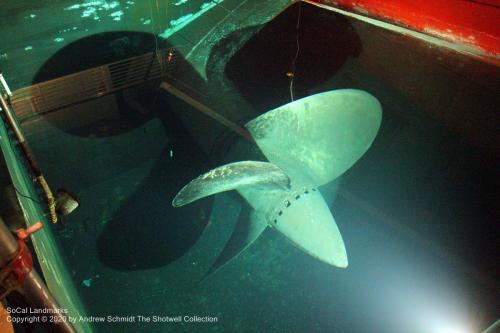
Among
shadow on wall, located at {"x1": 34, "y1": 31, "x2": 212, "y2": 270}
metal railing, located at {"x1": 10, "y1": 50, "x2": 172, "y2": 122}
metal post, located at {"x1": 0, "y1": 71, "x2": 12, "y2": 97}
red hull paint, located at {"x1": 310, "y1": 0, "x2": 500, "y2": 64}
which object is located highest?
red hull paint, located at {"x1": 310, "y1": 0, "x2": 500, "y2": 64}

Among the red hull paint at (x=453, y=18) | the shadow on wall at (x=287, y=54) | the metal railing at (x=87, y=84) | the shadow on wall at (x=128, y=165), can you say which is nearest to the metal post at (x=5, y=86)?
the metal railing at (x=87, y=84)

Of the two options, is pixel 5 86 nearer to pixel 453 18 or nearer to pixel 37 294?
pixel 37 294

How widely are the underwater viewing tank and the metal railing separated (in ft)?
0.10

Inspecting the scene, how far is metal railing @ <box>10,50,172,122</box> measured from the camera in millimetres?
4723

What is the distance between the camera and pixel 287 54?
5457 mm

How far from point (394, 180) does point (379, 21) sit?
275 cm

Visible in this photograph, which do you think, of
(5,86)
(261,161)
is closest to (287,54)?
(261,161)

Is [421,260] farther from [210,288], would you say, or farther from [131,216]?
[131,216]

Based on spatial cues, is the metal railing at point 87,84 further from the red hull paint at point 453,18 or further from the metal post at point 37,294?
the metal post at point 37,294

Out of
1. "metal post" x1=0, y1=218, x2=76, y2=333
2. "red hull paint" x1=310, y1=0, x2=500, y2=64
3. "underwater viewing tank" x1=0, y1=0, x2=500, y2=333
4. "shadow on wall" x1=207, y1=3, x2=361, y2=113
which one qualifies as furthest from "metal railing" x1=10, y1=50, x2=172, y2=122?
"metal post" x1=0, y1=218, x2=76, y2=333

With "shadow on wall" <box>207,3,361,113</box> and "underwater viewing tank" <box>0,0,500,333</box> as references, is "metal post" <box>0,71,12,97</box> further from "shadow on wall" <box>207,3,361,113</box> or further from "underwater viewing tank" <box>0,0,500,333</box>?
"shadow on wall" <box>207,3,361,113</box>

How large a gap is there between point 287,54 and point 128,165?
3503 millimetres

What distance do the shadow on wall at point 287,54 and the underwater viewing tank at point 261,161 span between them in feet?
0.10

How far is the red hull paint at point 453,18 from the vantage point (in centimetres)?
400
